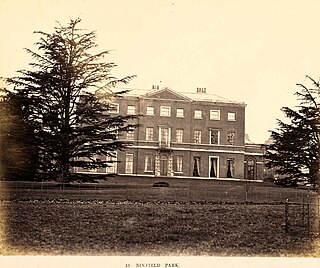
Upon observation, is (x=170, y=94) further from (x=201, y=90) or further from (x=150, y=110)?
(x=150, y=110)

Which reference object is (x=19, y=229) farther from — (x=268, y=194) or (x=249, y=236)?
(x=268, y=194)

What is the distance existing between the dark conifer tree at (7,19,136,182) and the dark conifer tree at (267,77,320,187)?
2.60 metres

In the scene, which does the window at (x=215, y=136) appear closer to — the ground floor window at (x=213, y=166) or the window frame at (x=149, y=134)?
the ground floor window at (x=213, y=166)

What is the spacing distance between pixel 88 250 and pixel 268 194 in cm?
358

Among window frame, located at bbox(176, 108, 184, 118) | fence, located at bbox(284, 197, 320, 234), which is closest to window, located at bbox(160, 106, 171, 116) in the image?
window frame, located at bbox(176, 108, 184, 118)

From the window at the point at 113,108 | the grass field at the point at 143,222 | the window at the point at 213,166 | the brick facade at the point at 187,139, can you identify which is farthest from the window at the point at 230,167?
the window at the point at 113,108

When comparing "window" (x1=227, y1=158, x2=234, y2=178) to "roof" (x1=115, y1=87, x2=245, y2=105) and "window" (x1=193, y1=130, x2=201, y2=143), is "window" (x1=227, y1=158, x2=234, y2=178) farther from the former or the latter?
"roof" (x1=115, y1=87, x2=245, y2=105)

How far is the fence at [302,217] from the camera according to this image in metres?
6.01

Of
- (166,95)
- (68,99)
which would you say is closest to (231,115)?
(166,95)

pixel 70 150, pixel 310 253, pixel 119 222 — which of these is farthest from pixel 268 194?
pixel 70 150

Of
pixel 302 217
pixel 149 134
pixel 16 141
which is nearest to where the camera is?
pixel 16 141

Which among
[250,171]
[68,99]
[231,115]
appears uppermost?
[68,99]

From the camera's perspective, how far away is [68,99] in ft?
23.4

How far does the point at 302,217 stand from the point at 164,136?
2.80 meters
